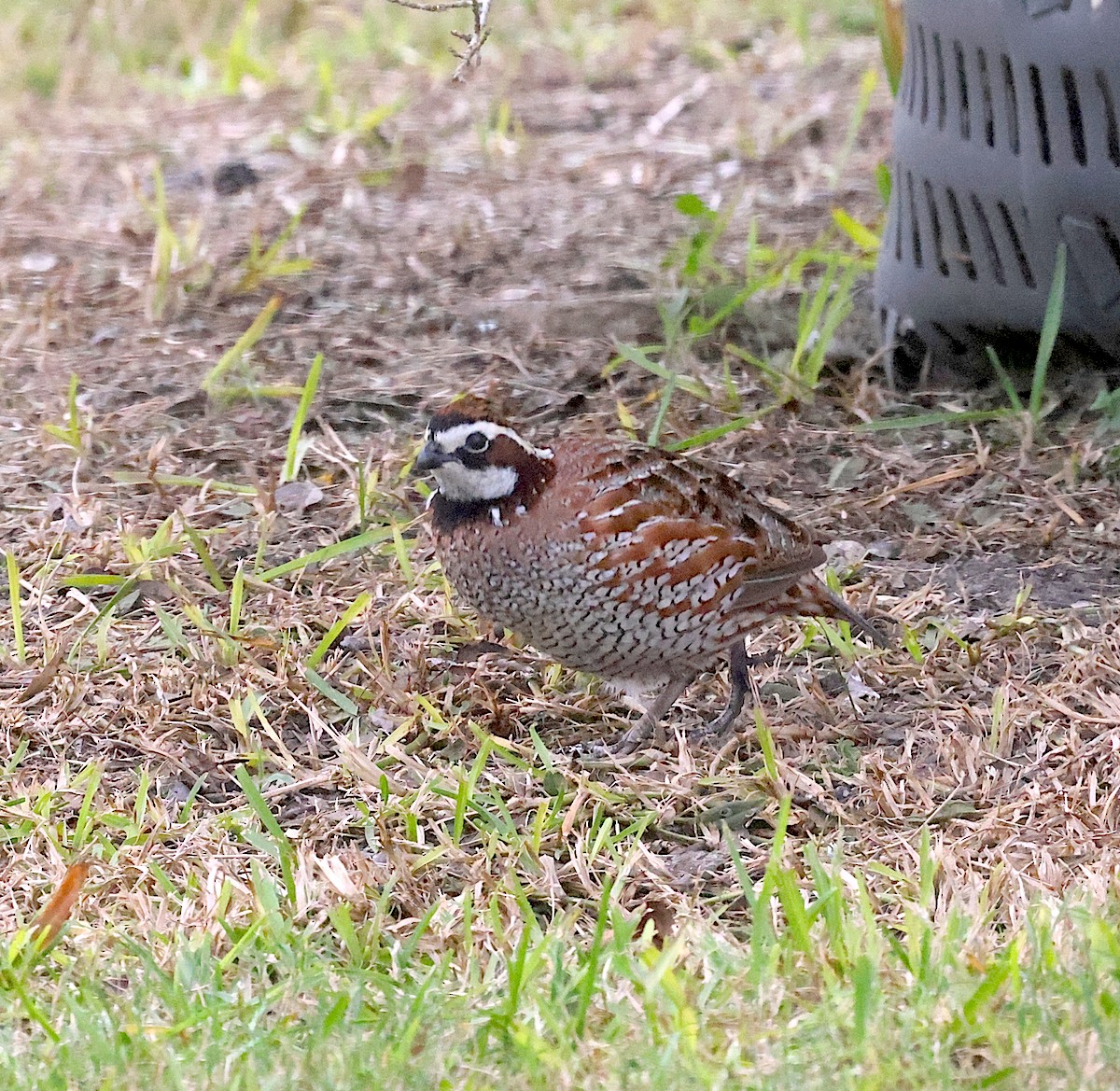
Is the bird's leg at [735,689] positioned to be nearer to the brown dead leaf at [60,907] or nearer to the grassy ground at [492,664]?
the grassy ground at [492,664]

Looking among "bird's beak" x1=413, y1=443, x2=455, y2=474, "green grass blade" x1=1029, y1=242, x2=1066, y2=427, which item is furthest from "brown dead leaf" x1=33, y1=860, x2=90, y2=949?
"green grass blade" x1=1029, y1=242, x2=1066, y2=427

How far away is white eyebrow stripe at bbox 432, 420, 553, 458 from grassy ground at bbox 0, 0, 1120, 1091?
57cm

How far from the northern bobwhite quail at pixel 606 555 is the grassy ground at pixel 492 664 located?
0.23 metres

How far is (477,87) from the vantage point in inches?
323

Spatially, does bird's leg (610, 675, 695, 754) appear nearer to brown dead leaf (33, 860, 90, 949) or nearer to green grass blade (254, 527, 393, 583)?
green grass blade (254, 527, 393, 583)

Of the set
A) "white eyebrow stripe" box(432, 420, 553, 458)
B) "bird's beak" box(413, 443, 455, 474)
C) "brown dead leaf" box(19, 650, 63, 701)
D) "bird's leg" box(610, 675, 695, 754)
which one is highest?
"white eyebrow stripe" box(432, 420, 553, 458)

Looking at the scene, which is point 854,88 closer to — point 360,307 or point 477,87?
point 477,87

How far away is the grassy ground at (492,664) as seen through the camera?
9.19 feet

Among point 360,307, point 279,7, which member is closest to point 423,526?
point 360,307

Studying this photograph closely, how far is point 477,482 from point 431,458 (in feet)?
0.37

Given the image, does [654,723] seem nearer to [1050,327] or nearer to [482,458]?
[482,458]

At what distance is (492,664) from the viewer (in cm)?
421

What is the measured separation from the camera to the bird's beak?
12.4ft

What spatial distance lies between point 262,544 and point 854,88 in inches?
176
